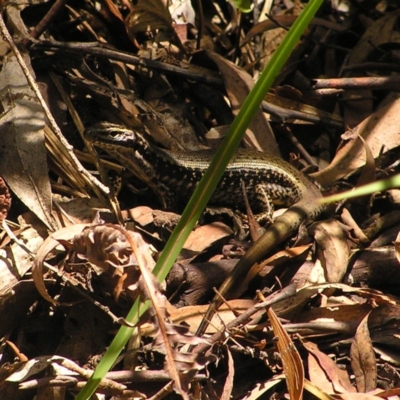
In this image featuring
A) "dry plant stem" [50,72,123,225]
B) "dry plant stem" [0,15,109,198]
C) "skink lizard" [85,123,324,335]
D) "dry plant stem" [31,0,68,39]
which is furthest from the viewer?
"skink lizard" [85,123,324,335]

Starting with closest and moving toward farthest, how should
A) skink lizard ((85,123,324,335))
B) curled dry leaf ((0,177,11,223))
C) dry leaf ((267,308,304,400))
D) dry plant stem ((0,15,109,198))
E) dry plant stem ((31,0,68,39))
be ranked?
dry leaf ((267,308,304,400)) → dry plant stem ((0,15,109,198)) → curled dry leaf ((0,177,11,223)) → dry plant stem ((31,0,68,39)) → skink lizard ((85,123,324,335))

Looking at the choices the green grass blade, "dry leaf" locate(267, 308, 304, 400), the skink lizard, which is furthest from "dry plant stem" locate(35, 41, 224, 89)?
the green grass blade

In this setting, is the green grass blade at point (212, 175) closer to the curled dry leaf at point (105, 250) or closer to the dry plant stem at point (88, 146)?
the curled dry leaf at point (105, 250)

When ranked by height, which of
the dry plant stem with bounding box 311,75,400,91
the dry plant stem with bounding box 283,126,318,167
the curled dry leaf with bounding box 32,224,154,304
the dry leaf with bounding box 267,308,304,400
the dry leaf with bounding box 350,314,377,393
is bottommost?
the dry leaf with bounding box 350,314,377,393

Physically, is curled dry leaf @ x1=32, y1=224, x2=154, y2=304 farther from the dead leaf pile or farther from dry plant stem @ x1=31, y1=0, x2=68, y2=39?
dry plant stem @ x1=31, y1=0, x2=68, y2=39

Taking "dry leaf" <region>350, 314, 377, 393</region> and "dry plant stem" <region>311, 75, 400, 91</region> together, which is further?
"dry plant stem" <region>311, 75, 400, 91</region>

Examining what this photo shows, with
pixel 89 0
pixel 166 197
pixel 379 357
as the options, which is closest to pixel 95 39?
pixel 89 0

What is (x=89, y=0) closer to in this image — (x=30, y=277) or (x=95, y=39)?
(x=95, y=39)

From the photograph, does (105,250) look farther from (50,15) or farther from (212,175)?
(50,15)

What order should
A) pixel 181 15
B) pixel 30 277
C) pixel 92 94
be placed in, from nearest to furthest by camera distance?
pixel 30 277 < pixel 92 94 < pixel 181 15

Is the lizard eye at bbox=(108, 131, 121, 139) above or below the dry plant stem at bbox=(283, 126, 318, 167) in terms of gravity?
above

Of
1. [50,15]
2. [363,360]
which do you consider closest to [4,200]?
[50,15]
